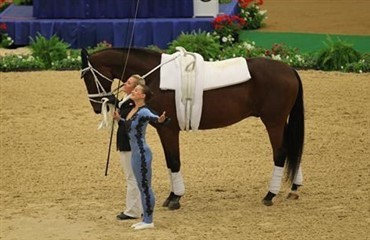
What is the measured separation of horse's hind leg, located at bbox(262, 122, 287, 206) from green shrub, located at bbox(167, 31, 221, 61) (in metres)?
7.59

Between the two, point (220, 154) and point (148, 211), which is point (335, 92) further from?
point (148, 211)

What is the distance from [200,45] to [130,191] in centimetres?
855

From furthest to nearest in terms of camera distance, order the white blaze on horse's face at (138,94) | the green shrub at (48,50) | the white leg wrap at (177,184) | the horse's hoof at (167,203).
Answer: the green shrub at (48,50) → the horse's hoof at (167,203) → the white leg wrap at (177,184) → the white blaze on horse's face at (138,94)

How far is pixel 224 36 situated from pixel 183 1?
1333mm

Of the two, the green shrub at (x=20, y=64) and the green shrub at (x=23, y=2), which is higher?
the green shrub at (x=23, y=2)

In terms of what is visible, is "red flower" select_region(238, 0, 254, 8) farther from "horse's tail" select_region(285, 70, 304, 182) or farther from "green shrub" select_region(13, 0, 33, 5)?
"horse's tail" select_region(285, 70, 304, 182)

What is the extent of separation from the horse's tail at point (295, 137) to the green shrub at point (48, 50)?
27.2ft

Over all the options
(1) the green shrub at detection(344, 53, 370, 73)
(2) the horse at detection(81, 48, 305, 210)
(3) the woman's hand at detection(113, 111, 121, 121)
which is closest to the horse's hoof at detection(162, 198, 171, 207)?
(2) the horse at detection(81, 48, 305, 210)

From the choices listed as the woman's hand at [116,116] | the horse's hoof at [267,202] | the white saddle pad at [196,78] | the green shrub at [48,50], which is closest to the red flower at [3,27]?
the green shrub at [48,50]

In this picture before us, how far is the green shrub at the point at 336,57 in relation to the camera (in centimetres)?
1892

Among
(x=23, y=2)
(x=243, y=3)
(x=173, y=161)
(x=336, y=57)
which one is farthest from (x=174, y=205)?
(x=23, y=2)

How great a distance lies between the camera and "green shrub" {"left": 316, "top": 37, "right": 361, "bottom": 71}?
18922mm

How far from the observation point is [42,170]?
533 inches

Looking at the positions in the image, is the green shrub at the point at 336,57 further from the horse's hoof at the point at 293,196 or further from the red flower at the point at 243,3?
the horse's hoof at the point at 293,196
